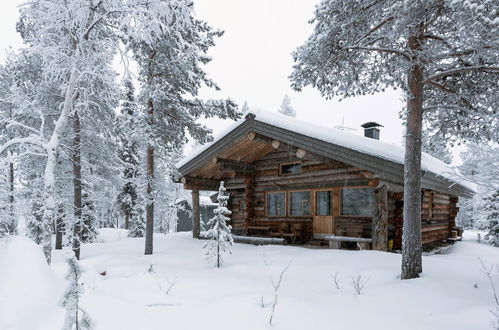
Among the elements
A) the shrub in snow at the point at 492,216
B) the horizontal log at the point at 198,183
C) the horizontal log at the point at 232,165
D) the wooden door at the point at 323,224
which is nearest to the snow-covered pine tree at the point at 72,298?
the horizontal log at the point at 232,165

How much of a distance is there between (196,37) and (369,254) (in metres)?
10.0

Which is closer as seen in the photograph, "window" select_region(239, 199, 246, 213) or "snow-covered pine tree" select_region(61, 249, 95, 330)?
"snow-covered pine tree" select_region(61, 249, 95, 330)

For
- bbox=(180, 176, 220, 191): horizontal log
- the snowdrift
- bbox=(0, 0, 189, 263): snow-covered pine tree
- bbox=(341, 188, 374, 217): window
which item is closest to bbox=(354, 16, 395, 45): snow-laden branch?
bbox=(0, 0, 189, 263): snow-covered pine tree

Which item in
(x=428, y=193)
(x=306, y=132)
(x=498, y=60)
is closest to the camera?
(x=498, y=60)

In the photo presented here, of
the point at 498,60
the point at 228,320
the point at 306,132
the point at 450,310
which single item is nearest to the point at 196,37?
the point at 306,132

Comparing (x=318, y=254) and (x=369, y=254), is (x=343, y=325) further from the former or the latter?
(x=318, y=254)

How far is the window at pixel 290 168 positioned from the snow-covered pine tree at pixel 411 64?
5.42m

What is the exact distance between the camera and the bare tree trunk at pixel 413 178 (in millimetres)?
7203

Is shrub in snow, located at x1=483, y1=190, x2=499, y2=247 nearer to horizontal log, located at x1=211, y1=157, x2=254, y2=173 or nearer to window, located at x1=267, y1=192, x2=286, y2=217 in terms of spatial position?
window, located at x1=267, y1=192, x2=286, y2=217

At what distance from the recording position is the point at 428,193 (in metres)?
14.3

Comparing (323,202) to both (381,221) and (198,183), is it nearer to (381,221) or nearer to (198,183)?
(381,221)

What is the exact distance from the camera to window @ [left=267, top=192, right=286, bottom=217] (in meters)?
14.7

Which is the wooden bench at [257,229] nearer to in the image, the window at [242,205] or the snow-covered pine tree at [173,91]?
the window at [242,205]

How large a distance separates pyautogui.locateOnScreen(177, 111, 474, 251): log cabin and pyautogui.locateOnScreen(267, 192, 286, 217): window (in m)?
0.04
